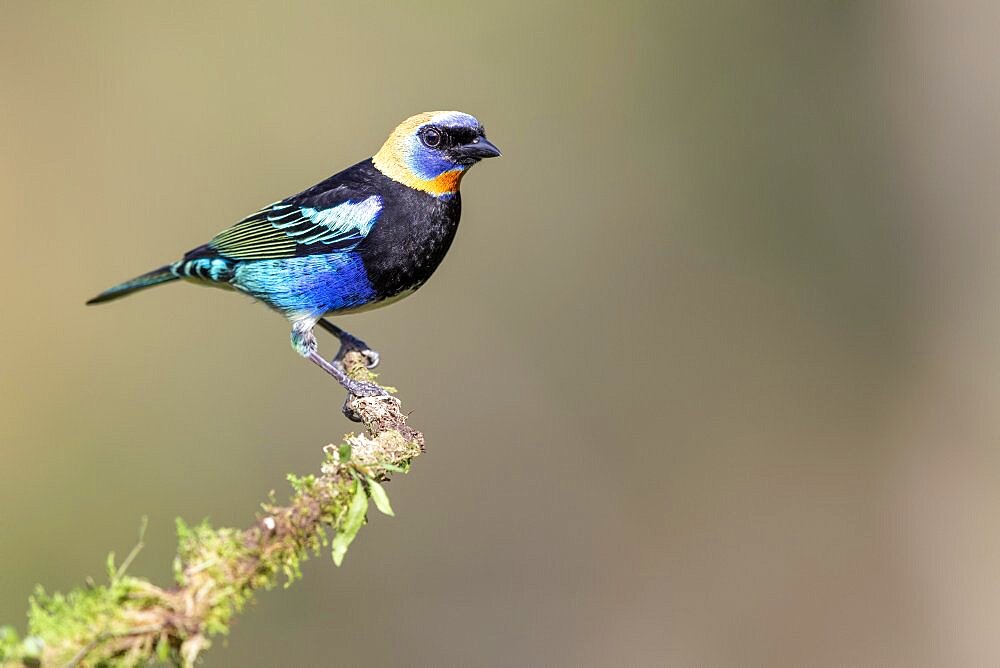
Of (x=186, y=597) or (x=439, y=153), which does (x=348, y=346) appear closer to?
(x=439, y=153)

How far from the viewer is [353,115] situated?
10.6 meters

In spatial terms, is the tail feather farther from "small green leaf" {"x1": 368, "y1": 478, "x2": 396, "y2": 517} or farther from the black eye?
"small green leaf" {"x1": 368, "y1": 478, "x2": 396, "y2": 517}

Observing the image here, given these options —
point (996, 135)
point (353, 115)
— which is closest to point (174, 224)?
point (353, 115)

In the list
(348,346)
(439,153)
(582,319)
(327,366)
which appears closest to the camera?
(327,366)

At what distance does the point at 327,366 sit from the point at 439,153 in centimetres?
135

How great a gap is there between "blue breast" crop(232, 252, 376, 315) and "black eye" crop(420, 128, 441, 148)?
0.79m

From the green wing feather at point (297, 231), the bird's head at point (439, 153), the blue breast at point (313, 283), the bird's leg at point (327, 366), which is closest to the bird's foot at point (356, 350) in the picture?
the bird's leg at point (327, 366)

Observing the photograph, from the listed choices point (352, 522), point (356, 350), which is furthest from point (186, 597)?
point (356, 350)

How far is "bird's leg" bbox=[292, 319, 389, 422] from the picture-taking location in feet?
16.1

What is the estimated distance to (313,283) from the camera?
18.1 feet

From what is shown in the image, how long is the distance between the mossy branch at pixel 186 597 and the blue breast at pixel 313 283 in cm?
227

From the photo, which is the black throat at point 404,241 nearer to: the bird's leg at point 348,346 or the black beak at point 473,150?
the black beak at point 473,150

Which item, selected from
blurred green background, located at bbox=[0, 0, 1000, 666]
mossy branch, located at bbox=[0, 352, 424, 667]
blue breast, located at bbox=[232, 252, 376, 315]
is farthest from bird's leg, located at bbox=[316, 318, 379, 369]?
blurred green background, located at bbox=[0, 0, 1000, 666]

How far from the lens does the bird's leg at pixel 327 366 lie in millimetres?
4898
